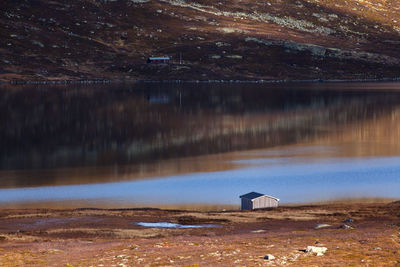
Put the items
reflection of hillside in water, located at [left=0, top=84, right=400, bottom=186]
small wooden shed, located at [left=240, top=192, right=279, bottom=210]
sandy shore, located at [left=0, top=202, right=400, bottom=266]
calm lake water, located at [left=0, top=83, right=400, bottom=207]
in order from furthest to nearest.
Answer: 1. reflection of hillside in water, located at [left=0, top=84, right=400, bottom=186]
2. calm lake water, located at [left=0, top=83, right=400, bottom=207]
3. small wooden shed, located at [left=240, top=192, right=279, bottom=210]
4. sandy shore, located at [left=0, top=202, right=400, bottom=266]

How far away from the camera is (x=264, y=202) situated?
128 ft

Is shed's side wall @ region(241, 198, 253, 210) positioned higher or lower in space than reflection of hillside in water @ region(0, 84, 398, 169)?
lower

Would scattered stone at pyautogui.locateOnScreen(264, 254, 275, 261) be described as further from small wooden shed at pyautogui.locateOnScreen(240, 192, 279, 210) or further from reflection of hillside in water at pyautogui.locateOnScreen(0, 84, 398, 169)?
reflection of hillside in water at pyautogui.locateOnScreen(0, 84, 398, 169)

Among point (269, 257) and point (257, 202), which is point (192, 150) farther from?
point (269, 257)

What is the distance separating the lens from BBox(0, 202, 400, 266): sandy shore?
69.7 feet

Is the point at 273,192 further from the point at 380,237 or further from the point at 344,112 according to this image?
the point at 344,112

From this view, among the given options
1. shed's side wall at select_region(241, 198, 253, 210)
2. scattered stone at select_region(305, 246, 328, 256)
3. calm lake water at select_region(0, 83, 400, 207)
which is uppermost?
calm lake water at select_region(0, 83, 400, 207)

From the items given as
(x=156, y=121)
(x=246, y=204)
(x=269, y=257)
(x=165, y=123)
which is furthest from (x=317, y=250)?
(x=156, y=121)

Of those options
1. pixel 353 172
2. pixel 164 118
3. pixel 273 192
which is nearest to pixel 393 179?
pixel 353 172

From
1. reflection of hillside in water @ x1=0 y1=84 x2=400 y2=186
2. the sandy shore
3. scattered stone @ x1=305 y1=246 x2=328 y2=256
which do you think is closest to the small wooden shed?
the sandy shore

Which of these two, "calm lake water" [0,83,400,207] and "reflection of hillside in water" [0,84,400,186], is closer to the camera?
"calm lake water" [0,83,400,207]

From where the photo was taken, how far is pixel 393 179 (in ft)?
169

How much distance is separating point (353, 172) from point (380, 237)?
3066 centimetres

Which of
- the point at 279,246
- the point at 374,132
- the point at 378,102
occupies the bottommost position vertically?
the point at 279,246
